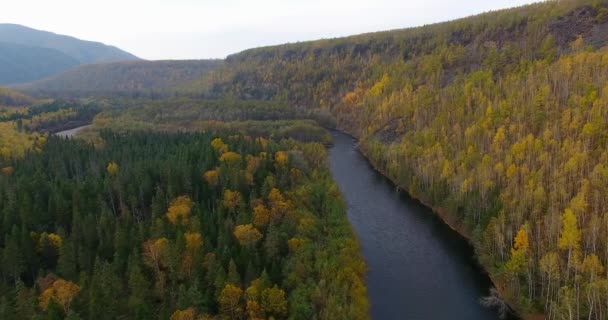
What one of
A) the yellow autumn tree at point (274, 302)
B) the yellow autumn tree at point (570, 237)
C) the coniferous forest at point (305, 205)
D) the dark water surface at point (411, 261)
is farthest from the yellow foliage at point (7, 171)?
the yellow autumn tree at point (570, 237)

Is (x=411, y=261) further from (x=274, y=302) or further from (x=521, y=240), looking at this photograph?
(x=274, y=302)

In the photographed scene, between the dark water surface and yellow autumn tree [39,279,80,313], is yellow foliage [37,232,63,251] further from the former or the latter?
the dark water surface

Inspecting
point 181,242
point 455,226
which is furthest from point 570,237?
point 181,242

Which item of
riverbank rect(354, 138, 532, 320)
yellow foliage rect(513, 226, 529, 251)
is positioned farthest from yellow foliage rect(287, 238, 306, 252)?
yellow foliage rect(513, 226, 529, 251)

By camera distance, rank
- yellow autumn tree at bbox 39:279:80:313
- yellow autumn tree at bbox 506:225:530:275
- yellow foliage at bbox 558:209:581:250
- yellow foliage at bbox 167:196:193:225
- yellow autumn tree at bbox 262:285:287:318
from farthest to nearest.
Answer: yellow foliage at bbox 167:196:193:225 → yellow autumn tree at bbox 506:225:530:275 → yellow foliage at bbox 558:209:581:250 → yellow autumn tree at bbox 262:285:287:318 → yellow autumn tree at bbox 39:279:80:313

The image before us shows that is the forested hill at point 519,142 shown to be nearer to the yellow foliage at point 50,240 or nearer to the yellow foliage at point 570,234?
the yellow foliage at point 570,234
